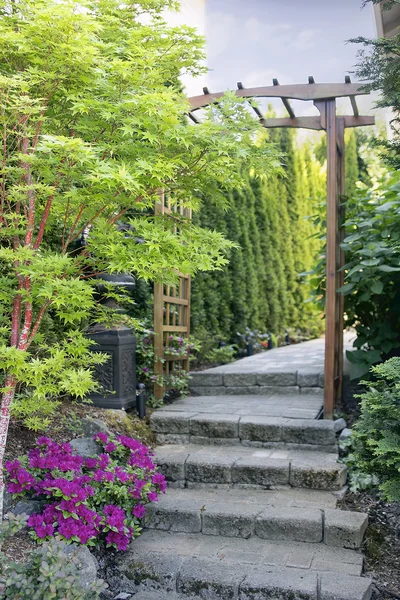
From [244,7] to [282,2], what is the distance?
1179 millimetres

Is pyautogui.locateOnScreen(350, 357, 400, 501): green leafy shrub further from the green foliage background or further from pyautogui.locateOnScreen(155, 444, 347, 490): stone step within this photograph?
the green foliage background

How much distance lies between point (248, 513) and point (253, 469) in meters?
0.48

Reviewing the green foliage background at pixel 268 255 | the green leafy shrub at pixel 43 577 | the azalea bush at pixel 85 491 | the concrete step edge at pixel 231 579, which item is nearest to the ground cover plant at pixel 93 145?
the azalea bush at pixel 85 491

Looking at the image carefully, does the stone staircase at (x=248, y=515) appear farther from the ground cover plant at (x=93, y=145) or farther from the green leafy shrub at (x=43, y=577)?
the ground cover plant at (x=93, y=145)

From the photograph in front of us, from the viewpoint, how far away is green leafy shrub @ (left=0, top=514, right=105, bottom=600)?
2.23 metres

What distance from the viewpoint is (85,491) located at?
3.21 m

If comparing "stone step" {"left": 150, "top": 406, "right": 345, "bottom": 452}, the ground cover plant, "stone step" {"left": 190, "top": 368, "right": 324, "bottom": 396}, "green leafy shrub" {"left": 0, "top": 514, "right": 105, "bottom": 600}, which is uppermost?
the ground cover plant

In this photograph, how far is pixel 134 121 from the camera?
2.78 metres

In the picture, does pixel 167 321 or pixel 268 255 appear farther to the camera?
pixel 268 255

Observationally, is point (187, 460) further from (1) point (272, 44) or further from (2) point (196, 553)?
(1) point (272, 44)

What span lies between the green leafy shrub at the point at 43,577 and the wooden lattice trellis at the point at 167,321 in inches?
104

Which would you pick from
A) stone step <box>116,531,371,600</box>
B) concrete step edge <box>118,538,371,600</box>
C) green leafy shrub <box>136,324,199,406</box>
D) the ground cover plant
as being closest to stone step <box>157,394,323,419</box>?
green leafy shrub <box>136,324,199,406</box>

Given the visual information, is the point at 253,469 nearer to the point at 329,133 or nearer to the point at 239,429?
the point at 239,429

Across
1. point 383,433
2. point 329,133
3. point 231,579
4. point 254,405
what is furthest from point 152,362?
point 383,433
